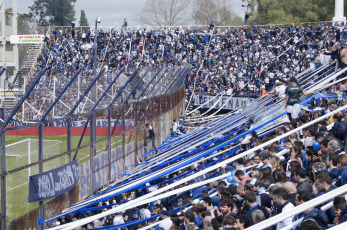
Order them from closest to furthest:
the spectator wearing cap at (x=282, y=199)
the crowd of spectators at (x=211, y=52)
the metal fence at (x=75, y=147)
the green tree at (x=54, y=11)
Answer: the spectator wearing cap at (x=282, y=199) → the metal fence at (x=75, y=147) → the crowd of spectators at (x=211, y=52) → the green tree at (x=54, y=11)

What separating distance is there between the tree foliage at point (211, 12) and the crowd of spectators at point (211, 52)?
34336mm

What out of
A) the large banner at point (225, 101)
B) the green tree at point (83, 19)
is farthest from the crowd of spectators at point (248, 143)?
the green tree at point (83, 19)

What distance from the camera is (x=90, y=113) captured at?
499 inches

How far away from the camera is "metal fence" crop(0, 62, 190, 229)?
925cm

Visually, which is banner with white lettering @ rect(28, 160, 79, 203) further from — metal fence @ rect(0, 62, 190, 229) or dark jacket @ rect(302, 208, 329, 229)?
dark jacket @ rect(302, 208, 329, 229)

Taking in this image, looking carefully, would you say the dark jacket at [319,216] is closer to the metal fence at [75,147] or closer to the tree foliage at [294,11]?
the metal fence at [75,147]

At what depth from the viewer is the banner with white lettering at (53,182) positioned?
31.1 ft

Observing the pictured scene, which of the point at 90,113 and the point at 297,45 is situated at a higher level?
the point at 297,45

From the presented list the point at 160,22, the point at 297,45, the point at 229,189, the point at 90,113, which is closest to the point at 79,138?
the point at 90,113

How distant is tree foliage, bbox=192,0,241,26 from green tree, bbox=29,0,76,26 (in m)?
20.4

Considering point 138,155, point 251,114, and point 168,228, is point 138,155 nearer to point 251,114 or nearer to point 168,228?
point 251,114

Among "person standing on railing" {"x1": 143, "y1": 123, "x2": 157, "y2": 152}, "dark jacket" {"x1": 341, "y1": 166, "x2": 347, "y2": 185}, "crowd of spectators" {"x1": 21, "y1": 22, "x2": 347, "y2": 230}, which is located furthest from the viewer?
"person standing on railing" {"x1": 143, "y1": 123, "x2": 157, "y2": 152}

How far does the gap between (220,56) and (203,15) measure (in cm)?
4280

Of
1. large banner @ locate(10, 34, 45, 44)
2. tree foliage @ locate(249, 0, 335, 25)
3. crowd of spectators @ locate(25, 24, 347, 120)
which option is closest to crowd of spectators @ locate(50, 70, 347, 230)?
crowd of spectators @ locate(25, 24, 347, 120)
